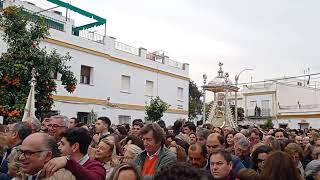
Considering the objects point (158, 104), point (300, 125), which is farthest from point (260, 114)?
point (158, 104)

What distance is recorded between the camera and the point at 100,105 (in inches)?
856

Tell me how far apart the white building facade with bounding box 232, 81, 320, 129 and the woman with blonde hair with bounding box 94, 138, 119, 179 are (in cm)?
3671

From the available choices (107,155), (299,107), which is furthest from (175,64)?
(107,155)

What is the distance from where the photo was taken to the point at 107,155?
203 inches

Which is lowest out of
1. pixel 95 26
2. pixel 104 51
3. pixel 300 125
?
pixel 300 125

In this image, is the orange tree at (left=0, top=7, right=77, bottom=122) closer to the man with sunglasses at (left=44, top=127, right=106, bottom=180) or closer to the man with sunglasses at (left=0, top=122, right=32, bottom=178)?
the man with sunglasses at (left=0, top=122, right=32, bottom=178)

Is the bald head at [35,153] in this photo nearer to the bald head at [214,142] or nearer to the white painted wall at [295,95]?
the bald head at [214,142]

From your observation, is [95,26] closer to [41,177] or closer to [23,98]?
[23,98]

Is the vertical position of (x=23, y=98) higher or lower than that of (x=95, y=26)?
lower

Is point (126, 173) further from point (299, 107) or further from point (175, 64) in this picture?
point (299, 107)

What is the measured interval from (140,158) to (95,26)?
18906mm

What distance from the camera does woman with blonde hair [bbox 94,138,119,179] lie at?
510 cm

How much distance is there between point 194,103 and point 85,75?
21.8 meters

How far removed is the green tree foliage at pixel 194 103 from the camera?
4008 cm
